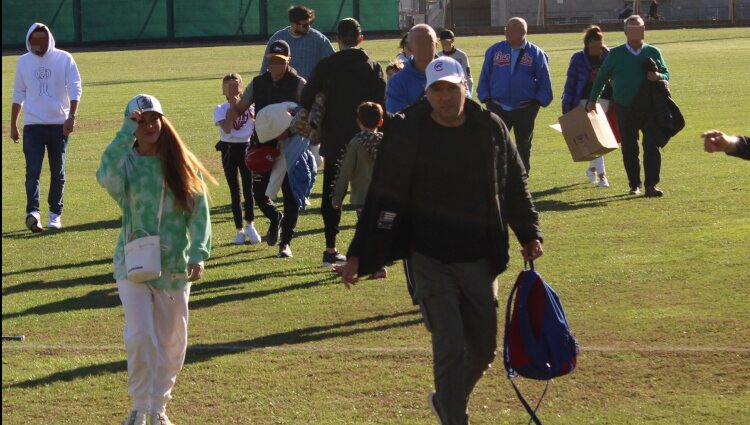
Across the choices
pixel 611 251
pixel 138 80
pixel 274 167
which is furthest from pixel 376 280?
pixel 138 80

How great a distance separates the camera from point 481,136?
6531 millimetres

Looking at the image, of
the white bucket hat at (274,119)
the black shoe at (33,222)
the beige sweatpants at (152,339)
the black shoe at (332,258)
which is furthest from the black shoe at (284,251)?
the beige sweatpants at (152,339)

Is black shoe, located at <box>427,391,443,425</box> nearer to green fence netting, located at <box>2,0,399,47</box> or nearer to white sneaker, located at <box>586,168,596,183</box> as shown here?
white sneaker, located at <box>586,168,596,183</box>

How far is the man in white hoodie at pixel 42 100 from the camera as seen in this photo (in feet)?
48.6

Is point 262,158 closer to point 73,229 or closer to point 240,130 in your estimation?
point 240,130

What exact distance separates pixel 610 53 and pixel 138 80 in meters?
27.2

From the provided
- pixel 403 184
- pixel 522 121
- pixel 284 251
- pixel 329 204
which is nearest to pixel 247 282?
pixel 329 204

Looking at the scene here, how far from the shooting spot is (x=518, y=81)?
601 inches

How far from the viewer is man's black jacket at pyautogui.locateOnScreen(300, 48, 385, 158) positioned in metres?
11.2

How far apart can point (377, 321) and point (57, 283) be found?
349 centimetres

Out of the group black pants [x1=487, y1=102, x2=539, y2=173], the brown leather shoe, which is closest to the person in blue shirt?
black pants [x1=487, y1=102, x2=539, y2=173]

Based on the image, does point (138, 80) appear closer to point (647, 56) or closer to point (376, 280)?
point (647, 56)

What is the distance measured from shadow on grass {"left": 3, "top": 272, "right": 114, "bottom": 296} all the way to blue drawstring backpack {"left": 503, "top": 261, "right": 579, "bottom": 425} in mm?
6046

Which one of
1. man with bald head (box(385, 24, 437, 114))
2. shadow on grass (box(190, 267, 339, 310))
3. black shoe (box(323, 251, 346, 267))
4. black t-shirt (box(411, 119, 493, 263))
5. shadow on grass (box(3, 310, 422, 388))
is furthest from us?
black shoe (box(323, 251, 346, 267))
